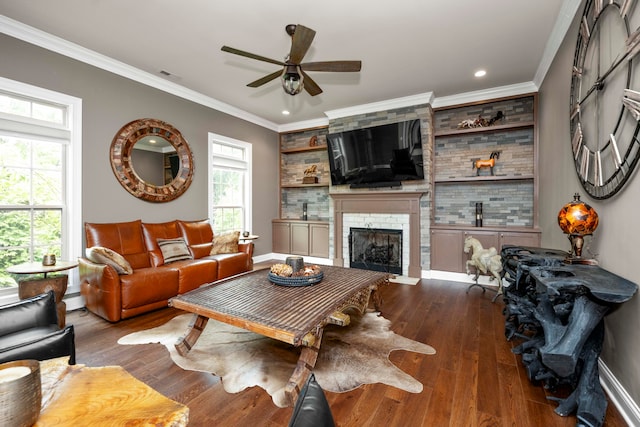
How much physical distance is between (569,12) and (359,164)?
10.4 ft

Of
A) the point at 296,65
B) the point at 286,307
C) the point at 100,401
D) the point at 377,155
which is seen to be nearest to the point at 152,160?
the point at 296,65

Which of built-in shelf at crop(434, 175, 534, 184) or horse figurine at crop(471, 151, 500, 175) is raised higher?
horse figurine at crop(471, 151, 500, 175)

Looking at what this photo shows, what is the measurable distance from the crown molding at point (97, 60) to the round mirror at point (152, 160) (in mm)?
564

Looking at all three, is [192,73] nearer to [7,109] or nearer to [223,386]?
[7,109]

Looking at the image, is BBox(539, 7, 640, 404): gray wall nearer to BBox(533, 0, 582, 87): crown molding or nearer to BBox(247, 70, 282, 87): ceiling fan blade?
BBox(533, 0, 582, 87): crown molding

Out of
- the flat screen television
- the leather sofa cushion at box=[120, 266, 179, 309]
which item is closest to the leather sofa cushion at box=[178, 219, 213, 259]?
the leather sofa cushion at box=[120, 266, 179, 309]

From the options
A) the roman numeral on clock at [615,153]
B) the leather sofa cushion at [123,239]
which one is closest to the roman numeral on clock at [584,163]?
the roman numeral on clock at [615,153]

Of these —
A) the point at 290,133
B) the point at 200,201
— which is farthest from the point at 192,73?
the point at 290,133

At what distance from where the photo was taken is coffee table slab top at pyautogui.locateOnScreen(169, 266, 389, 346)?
1764 mm

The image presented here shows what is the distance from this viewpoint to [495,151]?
4570mm

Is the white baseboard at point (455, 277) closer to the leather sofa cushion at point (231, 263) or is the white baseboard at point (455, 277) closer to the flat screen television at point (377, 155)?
the flat screen television at point (377, 155)

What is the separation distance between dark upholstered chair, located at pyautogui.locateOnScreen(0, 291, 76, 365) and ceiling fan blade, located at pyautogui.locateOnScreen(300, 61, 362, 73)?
8.42 feet

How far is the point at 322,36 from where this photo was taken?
305cm

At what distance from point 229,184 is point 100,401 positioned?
192 inches
